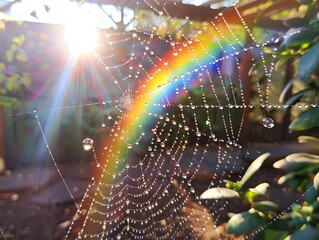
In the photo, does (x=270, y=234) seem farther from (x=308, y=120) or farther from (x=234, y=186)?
(x=308, y=120)

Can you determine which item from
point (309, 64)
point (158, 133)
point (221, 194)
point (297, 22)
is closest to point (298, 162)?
point (221, 194)

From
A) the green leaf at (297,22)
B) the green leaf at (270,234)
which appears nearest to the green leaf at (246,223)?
the green leaf at (270,234)

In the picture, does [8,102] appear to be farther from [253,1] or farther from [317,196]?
[253,1]

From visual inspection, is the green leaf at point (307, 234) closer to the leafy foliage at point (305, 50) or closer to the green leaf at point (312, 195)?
the green leaf at point (312, 195)

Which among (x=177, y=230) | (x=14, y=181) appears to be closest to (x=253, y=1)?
(x=177, y=230)

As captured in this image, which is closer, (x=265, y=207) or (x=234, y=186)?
(x=265, y=207)

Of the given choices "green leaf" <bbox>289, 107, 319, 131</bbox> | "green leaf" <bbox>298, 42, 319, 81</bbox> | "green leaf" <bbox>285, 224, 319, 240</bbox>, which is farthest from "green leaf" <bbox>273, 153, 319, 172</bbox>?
"green leaf" <bbox>298, 42, 319, 81</bbox>

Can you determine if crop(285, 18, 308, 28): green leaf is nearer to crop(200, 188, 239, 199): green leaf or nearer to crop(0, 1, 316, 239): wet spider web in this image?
crop(0, 1, 316, 239): wet spider web
